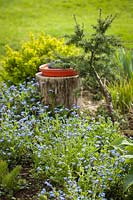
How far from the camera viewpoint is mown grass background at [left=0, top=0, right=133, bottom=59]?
571 inches

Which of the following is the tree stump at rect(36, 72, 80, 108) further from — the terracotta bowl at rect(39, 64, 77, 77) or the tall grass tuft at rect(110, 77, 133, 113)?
the tall grass tuft at rect(110, 77, 133, 113)

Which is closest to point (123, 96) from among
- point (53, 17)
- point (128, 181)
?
point (128, 181)

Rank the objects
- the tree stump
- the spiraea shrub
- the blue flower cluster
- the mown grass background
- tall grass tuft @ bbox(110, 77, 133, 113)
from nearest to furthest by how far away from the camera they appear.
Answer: the blue flower cluster
the tree stump
tall grass tuft @ bbox(110, 77, 133, 113)
the spiraea shrub
the mown grass background

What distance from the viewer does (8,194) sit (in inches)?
188

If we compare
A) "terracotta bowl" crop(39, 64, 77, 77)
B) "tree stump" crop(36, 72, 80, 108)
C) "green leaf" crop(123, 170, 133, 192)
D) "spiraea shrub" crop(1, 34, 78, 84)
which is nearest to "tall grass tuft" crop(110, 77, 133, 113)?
"tree stump" crop(36, 72, 80, 108)

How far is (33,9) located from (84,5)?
6.37 feet

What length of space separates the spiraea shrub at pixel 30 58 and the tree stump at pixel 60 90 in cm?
101

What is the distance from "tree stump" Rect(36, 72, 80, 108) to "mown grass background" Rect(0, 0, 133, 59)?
5564 millimetres

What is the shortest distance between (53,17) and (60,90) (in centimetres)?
1076

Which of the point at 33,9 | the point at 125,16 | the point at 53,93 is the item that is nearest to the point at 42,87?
the point at 53,93

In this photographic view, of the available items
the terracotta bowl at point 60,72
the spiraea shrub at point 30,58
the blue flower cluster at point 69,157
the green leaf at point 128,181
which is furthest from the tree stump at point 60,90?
the green leaf at point 128,181

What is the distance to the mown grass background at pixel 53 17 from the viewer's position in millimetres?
14492

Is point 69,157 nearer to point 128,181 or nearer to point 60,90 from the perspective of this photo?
point 128,181

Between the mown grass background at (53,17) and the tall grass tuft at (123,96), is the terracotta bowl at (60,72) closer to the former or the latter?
the tall grass tuft at (123,96)
